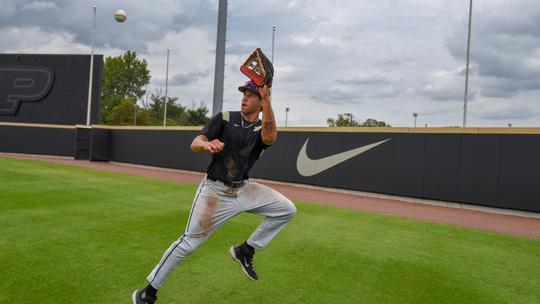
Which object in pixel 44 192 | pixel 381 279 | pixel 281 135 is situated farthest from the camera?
pixel 281 135

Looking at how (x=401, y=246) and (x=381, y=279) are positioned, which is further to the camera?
(x=401, y=246)

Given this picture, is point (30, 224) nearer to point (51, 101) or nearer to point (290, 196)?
point (290, 196)

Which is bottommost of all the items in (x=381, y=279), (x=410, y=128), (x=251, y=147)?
(x=381, y=279)

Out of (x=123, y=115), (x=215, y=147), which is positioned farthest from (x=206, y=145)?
(x=123, y=115)

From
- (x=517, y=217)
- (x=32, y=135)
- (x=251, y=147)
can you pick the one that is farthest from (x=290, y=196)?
(x=32, y=135)

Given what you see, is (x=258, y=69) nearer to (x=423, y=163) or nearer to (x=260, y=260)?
(x=260, y=260)

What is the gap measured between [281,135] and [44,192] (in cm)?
1078

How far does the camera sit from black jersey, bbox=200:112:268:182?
15.7ft

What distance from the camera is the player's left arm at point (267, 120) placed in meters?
4.42

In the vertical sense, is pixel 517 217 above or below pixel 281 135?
below

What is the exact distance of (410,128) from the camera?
16578 mm

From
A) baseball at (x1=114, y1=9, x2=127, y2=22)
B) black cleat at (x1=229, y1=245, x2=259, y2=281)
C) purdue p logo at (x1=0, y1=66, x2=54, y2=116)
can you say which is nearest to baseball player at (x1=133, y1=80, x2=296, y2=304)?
black cleat at (x1=229, y1=245, x2=259, y2=281)

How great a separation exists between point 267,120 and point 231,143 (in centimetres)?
50

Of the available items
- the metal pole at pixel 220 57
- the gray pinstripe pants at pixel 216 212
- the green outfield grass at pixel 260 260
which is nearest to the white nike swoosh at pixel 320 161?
the metal pole at pixel 220 57
